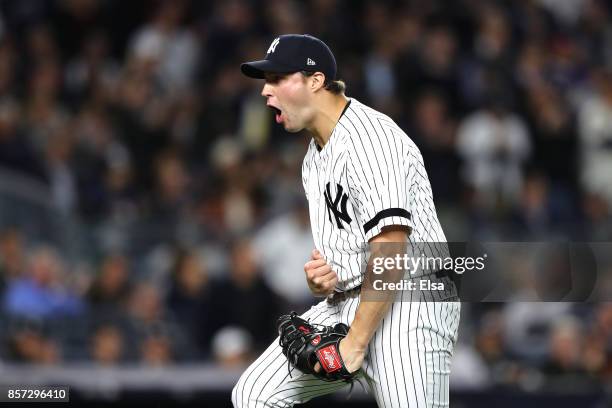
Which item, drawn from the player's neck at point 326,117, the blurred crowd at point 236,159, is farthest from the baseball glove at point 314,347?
the blurred crowd at point 236,159

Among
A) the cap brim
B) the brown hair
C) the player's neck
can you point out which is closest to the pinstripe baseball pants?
the player's neck

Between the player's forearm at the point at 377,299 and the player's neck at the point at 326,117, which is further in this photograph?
the player's neck at the point at 326,117

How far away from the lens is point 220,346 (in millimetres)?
8422

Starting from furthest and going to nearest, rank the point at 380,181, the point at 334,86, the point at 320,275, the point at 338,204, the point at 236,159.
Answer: the point at 236,159
the point at 334,86
the point at 338,204
the point at 320,275
the point at 380,181

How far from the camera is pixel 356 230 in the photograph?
181 inches

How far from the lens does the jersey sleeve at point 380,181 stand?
4355 millimetres

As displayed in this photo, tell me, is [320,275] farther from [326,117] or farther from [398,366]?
[326,117]

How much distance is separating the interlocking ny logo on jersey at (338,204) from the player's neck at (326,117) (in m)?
0.21

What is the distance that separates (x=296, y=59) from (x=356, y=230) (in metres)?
0.70

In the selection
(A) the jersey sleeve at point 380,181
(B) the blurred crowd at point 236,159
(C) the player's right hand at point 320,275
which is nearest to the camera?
(A) the jersey sleeve at point 380,181

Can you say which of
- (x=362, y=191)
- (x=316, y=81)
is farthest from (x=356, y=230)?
(x=316, y=81)

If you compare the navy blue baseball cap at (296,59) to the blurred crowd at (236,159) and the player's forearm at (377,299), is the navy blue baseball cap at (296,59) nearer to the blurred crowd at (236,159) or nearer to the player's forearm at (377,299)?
the player's forearm at (377,299)

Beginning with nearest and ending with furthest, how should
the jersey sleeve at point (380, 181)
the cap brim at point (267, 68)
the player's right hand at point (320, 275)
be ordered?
the jersey sleeve at point (380, 181), the player's right hand at point (320, 275), the cap brim at point (267, 68)

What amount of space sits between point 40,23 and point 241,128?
2497 millimetres
